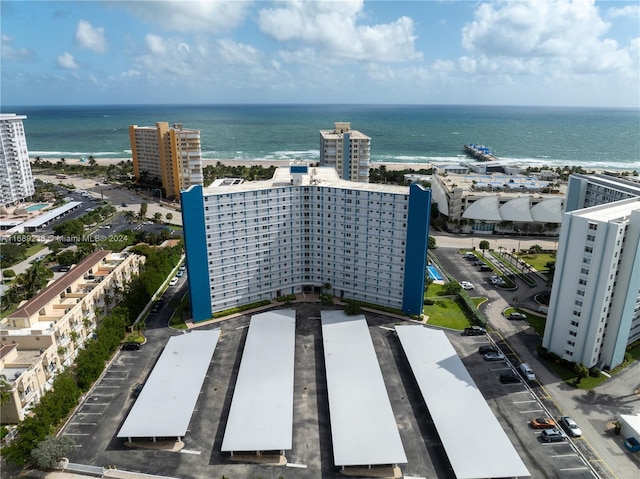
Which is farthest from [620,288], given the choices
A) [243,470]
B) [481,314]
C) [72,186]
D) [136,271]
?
[72,186]

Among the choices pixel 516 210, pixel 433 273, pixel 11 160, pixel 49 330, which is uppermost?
pixel 11 160

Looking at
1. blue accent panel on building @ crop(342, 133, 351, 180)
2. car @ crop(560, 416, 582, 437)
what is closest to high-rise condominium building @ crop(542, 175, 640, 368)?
car @ crop(560, 416, 582, 437)

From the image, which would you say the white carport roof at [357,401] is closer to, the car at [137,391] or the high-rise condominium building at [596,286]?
the car at [137,391]

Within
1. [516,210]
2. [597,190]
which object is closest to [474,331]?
[597,190]

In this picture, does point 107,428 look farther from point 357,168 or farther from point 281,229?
point 357,168

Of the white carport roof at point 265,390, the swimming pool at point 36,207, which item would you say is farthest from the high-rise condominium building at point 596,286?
the swimming pool at point 36,207

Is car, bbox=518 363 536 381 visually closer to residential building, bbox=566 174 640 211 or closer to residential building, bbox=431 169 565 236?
residential building, bbox=566 174 640 211

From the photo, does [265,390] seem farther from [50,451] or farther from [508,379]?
[508,379]
